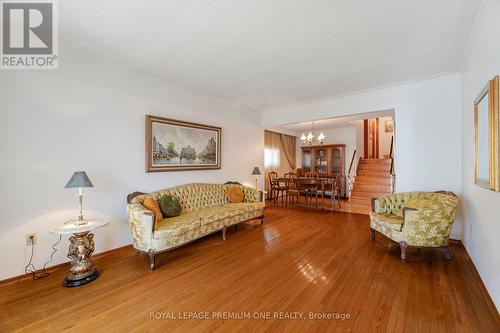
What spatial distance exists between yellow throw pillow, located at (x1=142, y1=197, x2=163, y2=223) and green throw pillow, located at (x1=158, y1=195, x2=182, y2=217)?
0.11 m

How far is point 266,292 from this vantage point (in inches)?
85.0

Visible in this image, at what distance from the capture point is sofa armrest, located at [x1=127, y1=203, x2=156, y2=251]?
2.72 meters

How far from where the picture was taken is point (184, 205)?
12.6ft

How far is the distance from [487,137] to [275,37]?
2.37 m

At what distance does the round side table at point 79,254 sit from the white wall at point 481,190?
12.9ft

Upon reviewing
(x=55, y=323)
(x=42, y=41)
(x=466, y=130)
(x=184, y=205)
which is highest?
(x=42, y=41)

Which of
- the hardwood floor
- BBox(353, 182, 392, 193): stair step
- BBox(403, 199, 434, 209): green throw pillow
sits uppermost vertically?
BBox(403, 199, 434, 209): green throw pillow

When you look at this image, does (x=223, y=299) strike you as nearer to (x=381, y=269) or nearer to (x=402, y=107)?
(x=381, y=269)

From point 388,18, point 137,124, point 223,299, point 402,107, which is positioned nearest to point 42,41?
point 137,124

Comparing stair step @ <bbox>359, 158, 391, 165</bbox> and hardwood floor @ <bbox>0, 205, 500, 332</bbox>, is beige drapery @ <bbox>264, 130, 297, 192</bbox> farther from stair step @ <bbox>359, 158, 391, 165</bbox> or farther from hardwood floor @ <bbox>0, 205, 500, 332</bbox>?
hardwood floor @ <bbox>0, 205, 500, 332</bbox>

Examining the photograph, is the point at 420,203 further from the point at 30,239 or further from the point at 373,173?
the point at 30,239

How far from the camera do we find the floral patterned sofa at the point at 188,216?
2746 mm

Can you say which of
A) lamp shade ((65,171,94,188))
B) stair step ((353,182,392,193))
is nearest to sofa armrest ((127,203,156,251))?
lamp shade ((65,171,94,188))

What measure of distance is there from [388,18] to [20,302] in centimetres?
453
